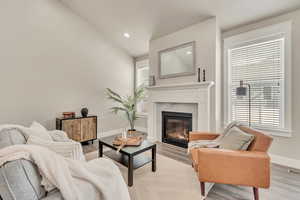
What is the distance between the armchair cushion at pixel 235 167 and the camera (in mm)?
1576

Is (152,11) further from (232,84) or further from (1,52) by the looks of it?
(1,52)

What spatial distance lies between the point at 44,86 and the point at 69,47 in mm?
1168

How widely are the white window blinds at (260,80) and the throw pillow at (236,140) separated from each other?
1189 millimetres

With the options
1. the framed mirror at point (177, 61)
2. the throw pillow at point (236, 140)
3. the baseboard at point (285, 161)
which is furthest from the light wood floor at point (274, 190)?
the framed mirror at point (177, 61)

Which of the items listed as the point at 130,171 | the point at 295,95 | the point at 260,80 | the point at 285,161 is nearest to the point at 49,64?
the point at 130,171

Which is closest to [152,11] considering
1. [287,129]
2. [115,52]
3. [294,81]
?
[115,52]

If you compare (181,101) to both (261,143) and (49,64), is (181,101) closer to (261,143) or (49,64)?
(261,143)

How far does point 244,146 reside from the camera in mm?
1813

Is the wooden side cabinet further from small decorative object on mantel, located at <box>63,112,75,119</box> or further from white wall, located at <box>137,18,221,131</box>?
white wall, located at <box>137,18,221,131</box>

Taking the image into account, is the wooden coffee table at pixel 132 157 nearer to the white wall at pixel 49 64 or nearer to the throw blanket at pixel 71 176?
the throw blanket at pixel 71 176

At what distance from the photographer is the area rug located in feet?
6.03

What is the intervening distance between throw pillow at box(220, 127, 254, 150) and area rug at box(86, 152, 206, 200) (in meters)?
0.68

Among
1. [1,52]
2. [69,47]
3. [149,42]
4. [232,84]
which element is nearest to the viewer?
[1,52]

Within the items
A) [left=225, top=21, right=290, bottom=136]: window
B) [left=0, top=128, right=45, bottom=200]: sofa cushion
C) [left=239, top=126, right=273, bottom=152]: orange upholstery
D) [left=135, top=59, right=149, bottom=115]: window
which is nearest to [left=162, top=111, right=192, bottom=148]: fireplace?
[left=225, top=21, right=290, bottom=136]: window
